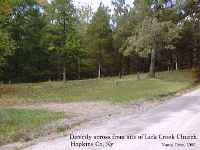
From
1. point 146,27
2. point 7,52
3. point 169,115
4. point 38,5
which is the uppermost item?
point 38,5

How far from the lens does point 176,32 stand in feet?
146

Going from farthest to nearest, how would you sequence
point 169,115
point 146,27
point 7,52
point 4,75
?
point 4,75, point 146,27, point 7,52, point 169,115

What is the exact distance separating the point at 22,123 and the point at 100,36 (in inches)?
1876

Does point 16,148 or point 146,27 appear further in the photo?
point 146,27

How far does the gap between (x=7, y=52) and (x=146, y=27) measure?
57.6 feet

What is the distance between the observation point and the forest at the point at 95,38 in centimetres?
4512

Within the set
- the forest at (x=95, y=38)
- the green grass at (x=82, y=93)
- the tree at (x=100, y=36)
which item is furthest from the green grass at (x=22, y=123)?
the tree at (x=100, y=36)

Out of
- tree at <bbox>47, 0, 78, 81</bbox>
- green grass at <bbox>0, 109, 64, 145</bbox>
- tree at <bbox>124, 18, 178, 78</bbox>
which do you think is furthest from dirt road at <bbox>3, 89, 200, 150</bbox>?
tree at <bbox>47, 0, 78, 81</bbox>

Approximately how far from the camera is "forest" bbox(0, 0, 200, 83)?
4512 cm

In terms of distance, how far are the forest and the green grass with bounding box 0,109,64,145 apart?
14961 mm

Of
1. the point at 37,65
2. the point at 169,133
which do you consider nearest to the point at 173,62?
the point at 37,65

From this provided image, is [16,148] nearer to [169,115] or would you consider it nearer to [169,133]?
[169,133]

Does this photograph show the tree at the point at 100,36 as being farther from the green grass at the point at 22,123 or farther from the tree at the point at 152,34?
the green grass at the point at 22,123

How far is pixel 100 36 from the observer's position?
2410 inches
